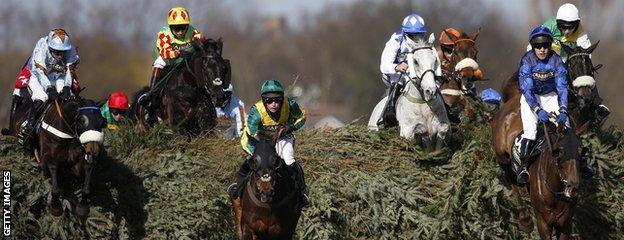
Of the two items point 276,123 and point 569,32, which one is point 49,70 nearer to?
point 276,123

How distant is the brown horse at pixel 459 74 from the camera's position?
18.9 meters

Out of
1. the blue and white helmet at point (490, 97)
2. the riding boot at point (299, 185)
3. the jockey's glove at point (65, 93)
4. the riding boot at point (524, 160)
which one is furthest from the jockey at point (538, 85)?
the jockey's glove at point (65, 93)

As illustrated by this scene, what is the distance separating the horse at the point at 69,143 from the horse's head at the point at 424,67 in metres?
4.04

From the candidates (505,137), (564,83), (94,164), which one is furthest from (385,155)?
(94,164)

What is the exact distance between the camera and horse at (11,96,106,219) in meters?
15.8

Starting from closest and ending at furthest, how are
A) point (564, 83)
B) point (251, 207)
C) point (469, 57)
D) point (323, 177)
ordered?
point (251, 207) → point (564, 83) → point (323, 177) → point (469, 57)

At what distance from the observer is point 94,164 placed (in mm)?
15961

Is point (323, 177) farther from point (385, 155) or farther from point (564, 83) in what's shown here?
point (564, 83)

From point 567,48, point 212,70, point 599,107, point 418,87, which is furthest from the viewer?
point 212,70

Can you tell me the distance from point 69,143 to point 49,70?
117 centimetres

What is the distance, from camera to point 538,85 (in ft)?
53.0

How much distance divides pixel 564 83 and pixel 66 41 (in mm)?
6189

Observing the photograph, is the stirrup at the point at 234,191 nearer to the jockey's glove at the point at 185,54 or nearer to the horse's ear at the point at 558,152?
the horse's ear at the point at 558,152

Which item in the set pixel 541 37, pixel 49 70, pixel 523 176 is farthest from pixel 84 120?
pixel 541 37
